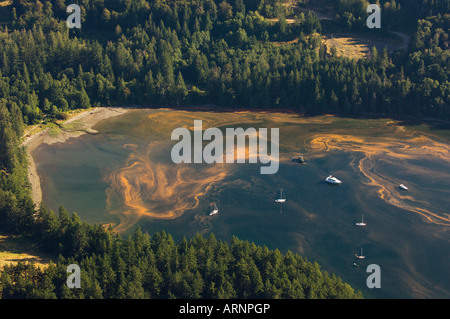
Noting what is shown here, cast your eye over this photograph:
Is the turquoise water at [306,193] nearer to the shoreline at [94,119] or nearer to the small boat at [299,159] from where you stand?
the small boat at [299,159]

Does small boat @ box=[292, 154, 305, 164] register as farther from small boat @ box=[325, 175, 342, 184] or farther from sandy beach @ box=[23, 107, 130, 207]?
sandy beach @ box=[23, 107, 130, 207]

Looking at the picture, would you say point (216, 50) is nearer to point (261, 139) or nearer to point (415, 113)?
point (261, 139)

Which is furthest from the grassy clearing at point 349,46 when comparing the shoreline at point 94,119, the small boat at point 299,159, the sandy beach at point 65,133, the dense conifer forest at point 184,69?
the sandy beach at point 65,133

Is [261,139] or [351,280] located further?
[261,139]

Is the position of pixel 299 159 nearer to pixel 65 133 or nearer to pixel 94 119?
pixel 65 133

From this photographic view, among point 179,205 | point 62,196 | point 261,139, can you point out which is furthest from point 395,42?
point 62,196
